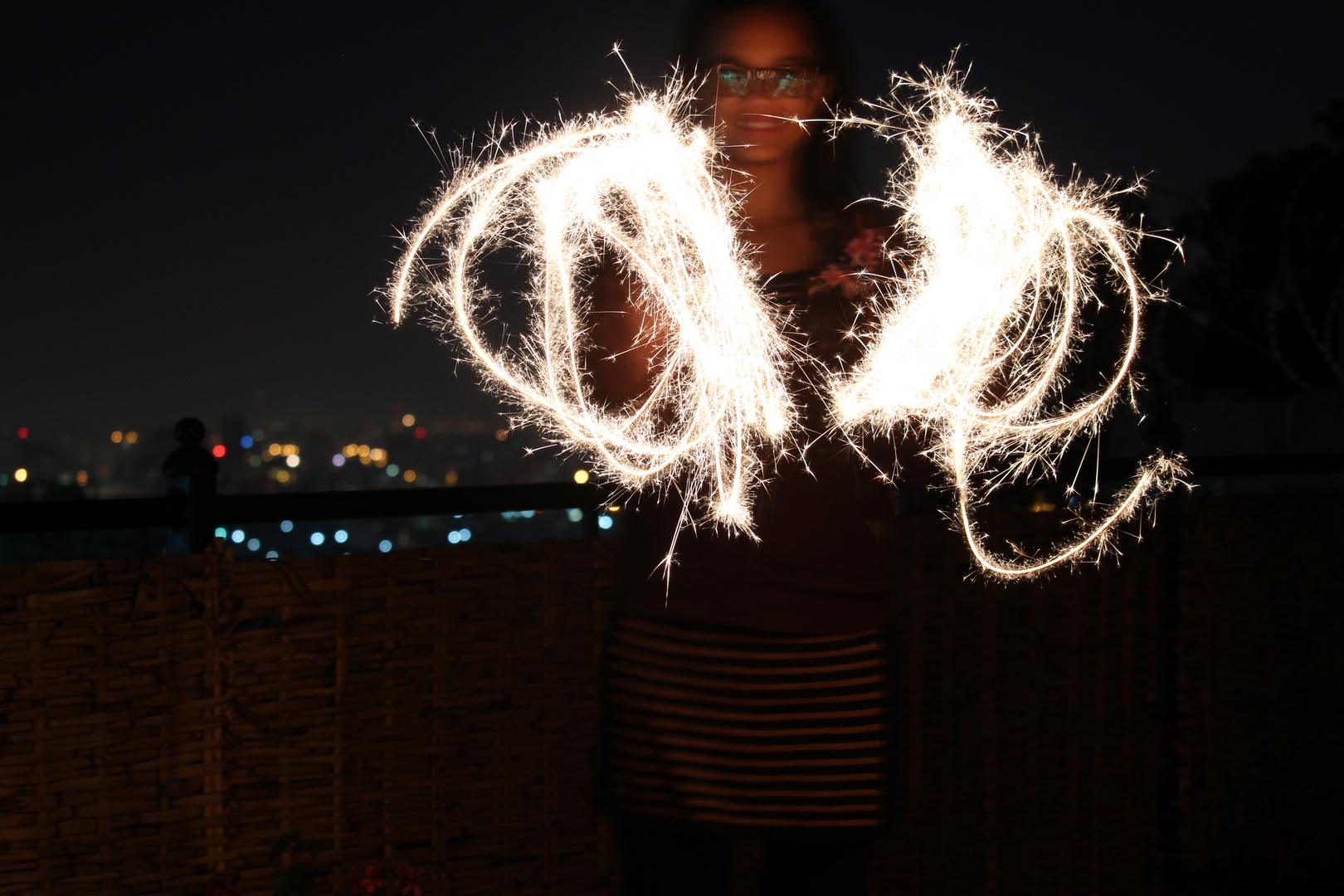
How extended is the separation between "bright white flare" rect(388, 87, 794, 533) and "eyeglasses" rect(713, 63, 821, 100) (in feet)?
0.25

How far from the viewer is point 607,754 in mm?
1874

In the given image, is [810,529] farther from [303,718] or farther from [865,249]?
[303,718]

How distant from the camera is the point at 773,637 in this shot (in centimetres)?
180

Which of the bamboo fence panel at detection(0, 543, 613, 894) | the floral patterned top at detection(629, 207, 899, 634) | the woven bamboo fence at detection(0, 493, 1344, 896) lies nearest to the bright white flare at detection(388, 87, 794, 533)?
the floral patterned top at detection(629, 207, 899, 634)

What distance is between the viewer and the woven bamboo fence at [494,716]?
2.34m

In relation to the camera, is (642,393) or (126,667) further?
(126,667)

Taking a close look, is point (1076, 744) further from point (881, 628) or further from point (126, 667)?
point (126, 667)

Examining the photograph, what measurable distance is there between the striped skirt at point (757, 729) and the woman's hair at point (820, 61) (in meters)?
0.75

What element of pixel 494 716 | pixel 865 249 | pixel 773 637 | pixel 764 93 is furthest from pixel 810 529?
pixel 494 716

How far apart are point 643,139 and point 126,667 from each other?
1522mm

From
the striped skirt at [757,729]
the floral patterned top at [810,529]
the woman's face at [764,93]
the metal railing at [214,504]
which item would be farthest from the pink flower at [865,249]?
the metal railing at [214,504]

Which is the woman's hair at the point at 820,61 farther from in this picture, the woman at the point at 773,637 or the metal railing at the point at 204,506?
the metal railing at the point at 204,506

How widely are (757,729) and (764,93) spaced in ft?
3.31

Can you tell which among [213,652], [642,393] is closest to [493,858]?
[213,652]
